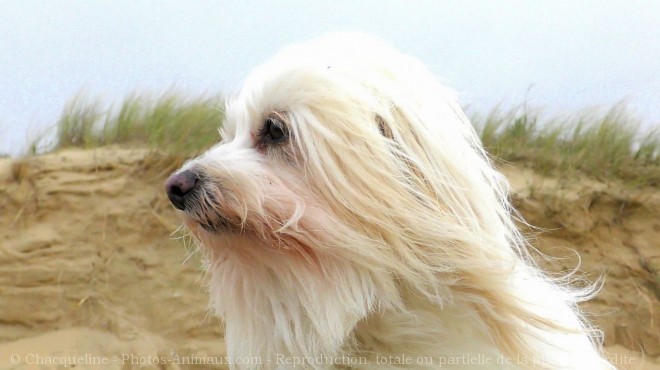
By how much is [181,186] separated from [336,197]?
1.29 ft

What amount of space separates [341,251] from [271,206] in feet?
0.68

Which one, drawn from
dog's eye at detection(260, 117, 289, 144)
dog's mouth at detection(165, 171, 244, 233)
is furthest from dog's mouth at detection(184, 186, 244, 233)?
dog's eye at detection(260, 117, 289, 144)

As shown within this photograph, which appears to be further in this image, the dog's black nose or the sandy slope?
the sandy slope

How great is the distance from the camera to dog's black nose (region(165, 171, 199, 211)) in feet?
6.21

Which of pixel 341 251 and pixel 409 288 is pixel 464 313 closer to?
pixel 409 288

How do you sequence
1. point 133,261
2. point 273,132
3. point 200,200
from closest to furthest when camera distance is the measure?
point 200,200 → point 273,132 → point 133,261

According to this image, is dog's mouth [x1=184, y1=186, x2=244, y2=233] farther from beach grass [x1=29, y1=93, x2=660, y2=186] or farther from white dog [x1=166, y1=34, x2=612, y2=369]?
beach grass [x1=29, y1=93, x2=660, y2=186]

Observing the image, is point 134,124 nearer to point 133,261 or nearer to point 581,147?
point 133,261

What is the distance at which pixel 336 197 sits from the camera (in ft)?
6.23

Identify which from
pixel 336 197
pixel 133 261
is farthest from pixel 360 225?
pixel 133 261

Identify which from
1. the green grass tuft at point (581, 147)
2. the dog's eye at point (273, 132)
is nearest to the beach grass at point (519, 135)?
the green grass tuft at point (581, 147)

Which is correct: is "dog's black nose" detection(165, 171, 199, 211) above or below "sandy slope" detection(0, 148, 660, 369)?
above

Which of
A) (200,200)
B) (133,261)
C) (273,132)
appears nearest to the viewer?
(200,200)

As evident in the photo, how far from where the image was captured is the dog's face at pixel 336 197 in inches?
73.9
